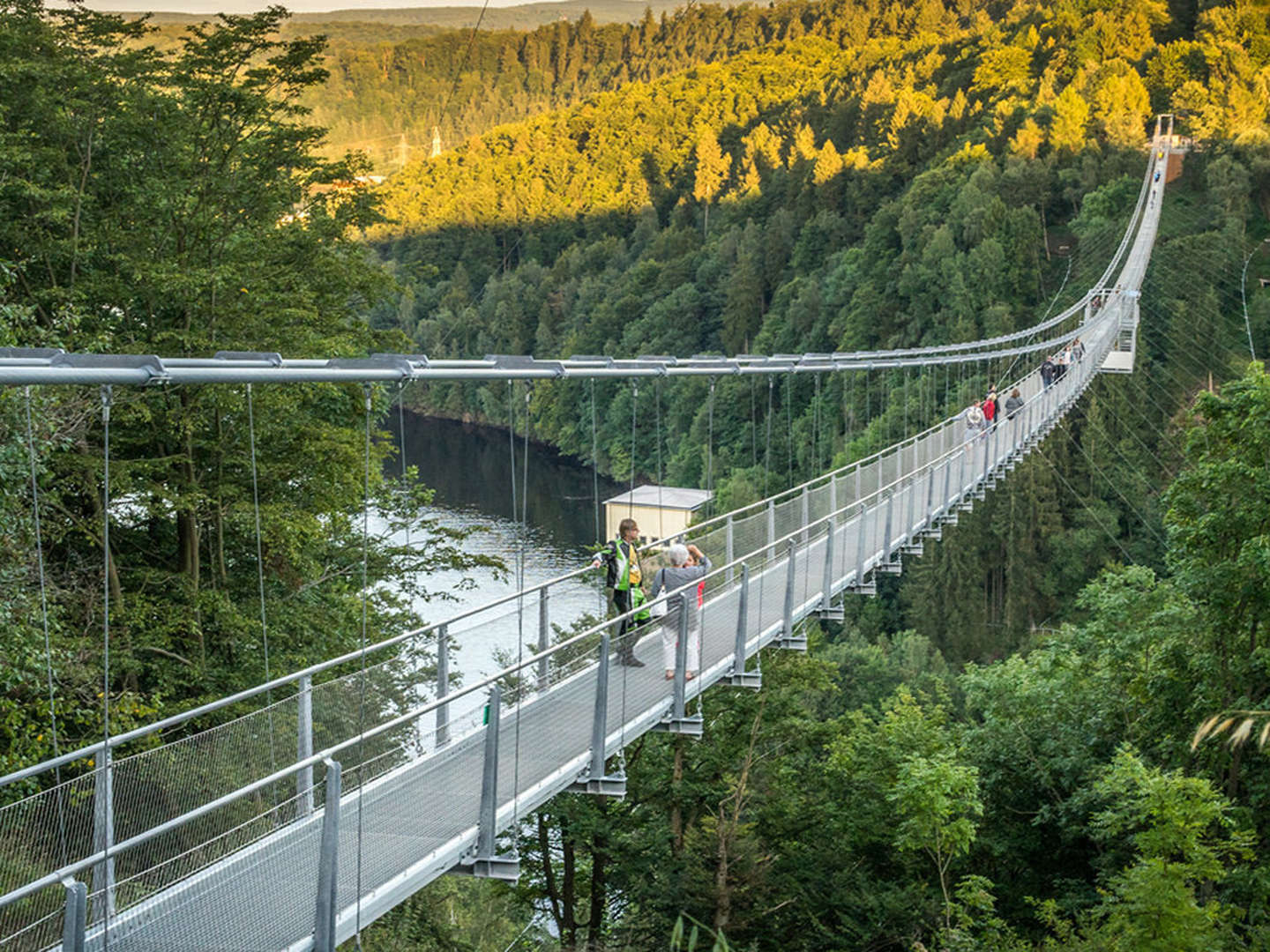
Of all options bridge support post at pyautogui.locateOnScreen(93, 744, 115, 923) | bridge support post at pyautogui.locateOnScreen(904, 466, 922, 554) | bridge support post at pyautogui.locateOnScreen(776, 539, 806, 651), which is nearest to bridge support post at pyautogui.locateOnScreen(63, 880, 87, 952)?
bridge support post at pyautogui.locateOnScreen(93, 744, 115, 923)

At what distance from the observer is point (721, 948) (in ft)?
10.6

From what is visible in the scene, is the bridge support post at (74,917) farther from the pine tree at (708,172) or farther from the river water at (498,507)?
the pine tree at (708,172)

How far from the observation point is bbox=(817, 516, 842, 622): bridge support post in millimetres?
9906

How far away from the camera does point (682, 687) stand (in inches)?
298

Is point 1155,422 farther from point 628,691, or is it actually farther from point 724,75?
point 724,75

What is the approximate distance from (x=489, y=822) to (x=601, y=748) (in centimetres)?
111

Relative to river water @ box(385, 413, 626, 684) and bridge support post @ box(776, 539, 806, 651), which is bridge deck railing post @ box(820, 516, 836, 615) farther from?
river water @ box(385, 413, 626, 684)

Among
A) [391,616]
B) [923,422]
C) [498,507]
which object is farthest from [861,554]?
[923,422]

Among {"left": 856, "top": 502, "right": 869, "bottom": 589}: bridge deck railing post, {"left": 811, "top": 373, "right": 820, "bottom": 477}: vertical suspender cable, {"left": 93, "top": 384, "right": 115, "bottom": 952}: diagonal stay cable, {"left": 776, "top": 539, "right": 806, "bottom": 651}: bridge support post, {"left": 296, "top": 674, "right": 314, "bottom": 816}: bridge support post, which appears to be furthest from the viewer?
{"left": 811, "top": 373, "right": 820, "bottom": 477}: vertical suspender cable

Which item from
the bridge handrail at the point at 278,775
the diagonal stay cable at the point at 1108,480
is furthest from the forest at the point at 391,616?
the diagonal stay cable at the point at 1108,480

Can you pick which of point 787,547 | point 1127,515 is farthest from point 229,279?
point 1127,515

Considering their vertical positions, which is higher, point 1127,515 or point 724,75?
point 724,75

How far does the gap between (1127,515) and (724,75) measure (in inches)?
2775

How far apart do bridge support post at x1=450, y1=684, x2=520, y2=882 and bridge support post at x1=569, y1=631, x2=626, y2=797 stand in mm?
944
